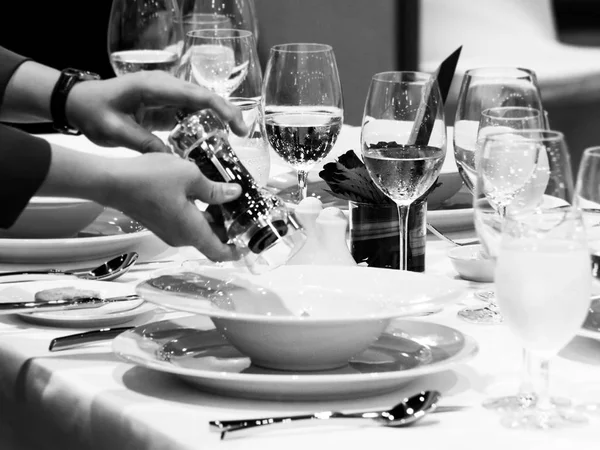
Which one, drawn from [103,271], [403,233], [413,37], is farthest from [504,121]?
[413,37]

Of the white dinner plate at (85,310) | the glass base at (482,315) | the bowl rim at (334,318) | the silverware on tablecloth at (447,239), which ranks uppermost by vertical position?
the bowl rim at (334,318)

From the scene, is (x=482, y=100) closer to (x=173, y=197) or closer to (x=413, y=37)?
(x=173, y=197)

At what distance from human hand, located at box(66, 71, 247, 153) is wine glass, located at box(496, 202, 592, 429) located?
0.39 meters

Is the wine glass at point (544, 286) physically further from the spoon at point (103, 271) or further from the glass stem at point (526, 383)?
the spoon at point (103, 271)

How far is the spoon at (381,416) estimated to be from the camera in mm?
755

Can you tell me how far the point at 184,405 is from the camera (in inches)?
32.3

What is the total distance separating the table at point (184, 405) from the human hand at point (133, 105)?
217 mm

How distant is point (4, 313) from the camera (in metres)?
1.04

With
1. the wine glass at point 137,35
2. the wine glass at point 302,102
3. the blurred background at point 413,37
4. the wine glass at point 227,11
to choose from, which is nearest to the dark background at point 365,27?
the blurred background at point 413,37

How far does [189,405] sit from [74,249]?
0.52m

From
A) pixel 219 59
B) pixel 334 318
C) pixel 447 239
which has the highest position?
pixel 219 59

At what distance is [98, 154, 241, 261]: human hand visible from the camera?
36.0 inches

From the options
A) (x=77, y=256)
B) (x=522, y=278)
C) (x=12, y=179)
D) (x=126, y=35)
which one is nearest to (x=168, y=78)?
(x=12, y=179)

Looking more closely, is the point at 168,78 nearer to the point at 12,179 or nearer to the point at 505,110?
the point at 12,179
